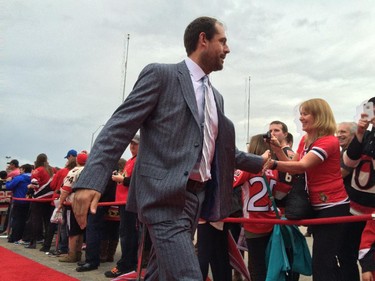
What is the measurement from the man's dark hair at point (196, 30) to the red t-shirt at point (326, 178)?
1.23 meters

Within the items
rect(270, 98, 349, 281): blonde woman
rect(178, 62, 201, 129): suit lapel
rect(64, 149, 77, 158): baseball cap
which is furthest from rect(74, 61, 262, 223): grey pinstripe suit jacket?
rect(64, 149, 77, 158): baseball cap

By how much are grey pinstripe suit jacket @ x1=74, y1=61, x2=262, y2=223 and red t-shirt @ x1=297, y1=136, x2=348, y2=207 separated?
1.13m

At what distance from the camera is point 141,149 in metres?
2.10

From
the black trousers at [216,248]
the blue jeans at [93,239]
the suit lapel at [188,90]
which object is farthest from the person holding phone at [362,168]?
the blue jeans at [93,239]

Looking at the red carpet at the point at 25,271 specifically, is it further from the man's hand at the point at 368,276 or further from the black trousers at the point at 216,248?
the man's hand at the point at 368,276

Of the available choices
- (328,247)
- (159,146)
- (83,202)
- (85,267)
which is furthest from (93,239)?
(83,202)

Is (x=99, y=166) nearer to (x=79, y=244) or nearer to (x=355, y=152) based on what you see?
(x=355, y=152)

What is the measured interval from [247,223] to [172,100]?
2018 millimetres

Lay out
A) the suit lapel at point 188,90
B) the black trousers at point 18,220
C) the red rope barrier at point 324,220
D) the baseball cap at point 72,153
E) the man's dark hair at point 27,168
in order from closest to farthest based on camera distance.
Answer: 1. the suit lapel at point 188,90
2. the red rope barrier at point 324,220
3. the baseball cap at point 72,153
4. the black trousers at point 18,220
5. the man's dark hair at point 27,168

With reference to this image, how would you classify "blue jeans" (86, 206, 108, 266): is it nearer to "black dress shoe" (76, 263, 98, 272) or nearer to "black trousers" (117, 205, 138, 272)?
"black dress shoe" (76, 263, 98, 272)

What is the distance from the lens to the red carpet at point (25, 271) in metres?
5.31

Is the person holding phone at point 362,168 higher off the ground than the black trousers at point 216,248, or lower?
higher

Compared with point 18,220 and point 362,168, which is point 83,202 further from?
point 18,220

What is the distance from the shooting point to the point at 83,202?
173 cm
